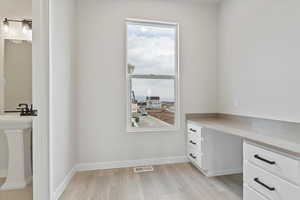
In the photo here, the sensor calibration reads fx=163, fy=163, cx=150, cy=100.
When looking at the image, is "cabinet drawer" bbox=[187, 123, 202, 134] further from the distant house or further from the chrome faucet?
the chrome faucet

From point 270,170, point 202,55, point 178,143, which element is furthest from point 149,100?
point 270,170

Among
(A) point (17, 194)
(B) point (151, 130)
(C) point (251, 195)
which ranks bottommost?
(A) point (17, 194)

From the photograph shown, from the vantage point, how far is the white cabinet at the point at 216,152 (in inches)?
92.6

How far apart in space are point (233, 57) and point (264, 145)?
1.72 m

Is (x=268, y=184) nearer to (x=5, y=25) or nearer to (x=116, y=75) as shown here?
(x=116, y=75)

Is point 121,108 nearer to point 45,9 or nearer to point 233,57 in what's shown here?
point 45,9

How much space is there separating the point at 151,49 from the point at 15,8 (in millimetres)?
2200

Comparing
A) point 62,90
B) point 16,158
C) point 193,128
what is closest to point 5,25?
point 62,90

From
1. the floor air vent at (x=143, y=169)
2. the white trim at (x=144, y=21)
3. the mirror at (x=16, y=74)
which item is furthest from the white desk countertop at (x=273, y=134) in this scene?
the mirror at (x=16, y=74)

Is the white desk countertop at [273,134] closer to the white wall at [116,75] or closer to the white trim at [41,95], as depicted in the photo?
the white wall at [116,75]

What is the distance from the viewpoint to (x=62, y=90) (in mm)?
2066

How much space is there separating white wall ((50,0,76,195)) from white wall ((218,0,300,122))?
253 cm

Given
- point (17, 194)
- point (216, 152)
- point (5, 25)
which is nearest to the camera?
point (17, 194)

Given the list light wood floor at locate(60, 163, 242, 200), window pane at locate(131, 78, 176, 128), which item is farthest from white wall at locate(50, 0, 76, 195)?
window pane at locate(131, 78, 176, 128)
